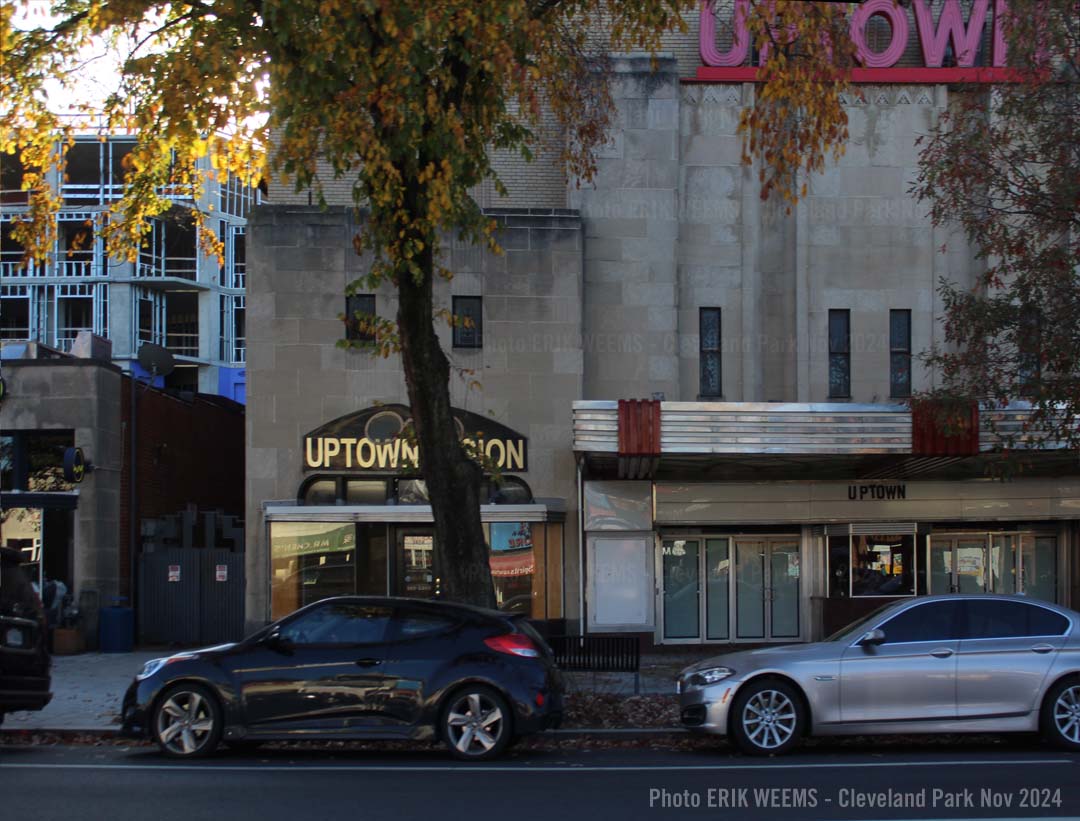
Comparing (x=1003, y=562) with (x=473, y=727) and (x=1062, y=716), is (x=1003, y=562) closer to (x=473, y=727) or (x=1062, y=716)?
(x=1062, y=716)

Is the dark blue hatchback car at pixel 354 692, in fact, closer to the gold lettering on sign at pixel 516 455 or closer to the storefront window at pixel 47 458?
the gold lettering on sign at pixel 516 455

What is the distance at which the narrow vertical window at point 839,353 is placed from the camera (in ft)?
81.5

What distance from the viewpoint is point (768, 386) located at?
25016 mm

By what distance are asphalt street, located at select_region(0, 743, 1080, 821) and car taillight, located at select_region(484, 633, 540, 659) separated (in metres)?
1.00

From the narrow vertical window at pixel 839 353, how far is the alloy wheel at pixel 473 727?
1440 cm

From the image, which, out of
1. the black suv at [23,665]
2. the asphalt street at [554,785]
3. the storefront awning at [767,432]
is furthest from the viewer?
the storefront awning at [767,432]

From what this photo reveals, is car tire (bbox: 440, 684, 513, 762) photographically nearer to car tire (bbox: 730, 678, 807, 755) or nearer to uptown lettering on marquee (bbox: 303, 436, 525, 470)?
car tire (bbox: 730, 678, 807, 755)

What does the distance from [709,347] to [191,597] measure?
36.8ft

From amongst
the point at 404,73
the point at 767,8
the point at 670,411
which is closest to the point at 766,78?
the point at 767,8

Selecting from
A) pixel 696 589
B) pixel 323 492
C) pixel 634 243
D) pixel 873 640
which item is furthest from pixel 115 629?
pixel 873 640

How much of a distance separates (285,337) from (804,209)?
10.2 m

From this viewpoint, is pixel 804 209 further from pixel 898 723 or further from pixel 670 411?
pixel 898 723

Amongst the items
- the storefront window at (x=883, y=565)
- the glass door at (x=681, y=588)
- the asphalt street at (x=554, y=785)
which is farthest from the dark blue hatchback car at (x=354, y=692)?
the storefront window at (x=883, y=565)

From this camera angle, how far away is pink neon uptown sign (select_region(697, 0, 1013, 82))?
24.6 meters
